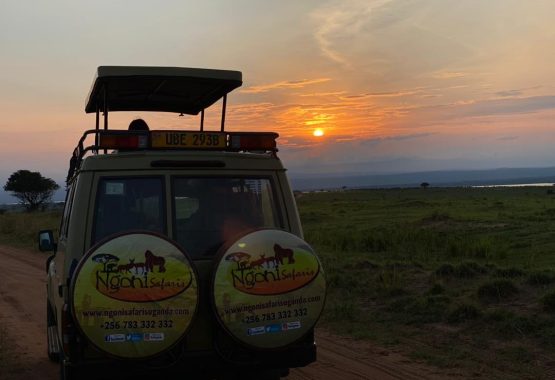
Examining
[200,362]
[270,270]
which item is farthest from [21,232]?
[270,270]

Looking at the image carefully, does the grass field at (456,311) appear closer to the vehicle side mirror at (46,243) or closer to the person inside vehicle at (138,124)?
the person inside vehicle at (138,124)

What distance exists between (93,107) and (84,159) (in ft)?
9.50

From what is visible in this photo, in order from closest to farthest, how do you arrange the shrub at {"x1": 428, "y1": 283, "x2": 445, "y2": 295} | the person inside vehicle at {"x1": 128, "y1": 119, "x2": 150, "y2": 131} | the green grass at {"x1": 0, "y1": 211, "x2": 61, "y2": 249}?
the person inside vehicle at {"x1": 128, "y1": 119, "x2": 150, "y2": 131} < the shrub at {"x1": 428, "y1": 283, "x2": 445, "y2": 295} < the green grass at {"x1": 0, "y1": 211, "x2": 61, "y2": 249}

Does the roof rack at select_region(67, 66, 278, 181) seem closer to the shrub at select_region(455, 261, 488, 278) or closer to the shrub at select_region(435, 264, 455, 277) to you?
the shrub at select_region(435, 264, 455, 277)

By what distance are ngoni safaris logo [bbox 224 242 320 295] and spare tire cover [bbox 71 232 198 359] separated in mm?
301

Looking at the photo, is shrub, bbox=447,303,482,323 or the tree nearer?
shrub, bbox=447,303,482,323

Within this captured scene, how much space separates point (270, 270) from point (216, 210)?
31.0 inches

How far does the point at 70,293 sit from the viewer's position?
339cm

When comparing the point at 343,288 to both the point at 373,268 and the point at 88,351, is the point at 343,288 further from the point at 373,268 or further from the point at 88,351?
the point at 88,351

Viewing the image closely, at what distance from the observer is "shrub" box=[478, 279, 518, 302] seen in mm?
8680

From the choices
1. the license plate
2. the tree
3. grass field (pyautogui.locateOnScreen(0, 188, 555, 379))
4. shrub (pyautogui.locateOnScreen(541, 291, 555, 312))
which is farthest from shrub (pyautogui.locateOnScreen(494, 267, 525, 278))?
the tree

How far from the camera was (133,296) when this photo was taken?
11.1ft

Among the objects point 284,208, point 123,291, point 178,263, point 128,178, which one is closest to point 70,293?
point 123,291

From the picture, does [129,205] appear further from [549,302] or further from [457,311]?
[549,302]
